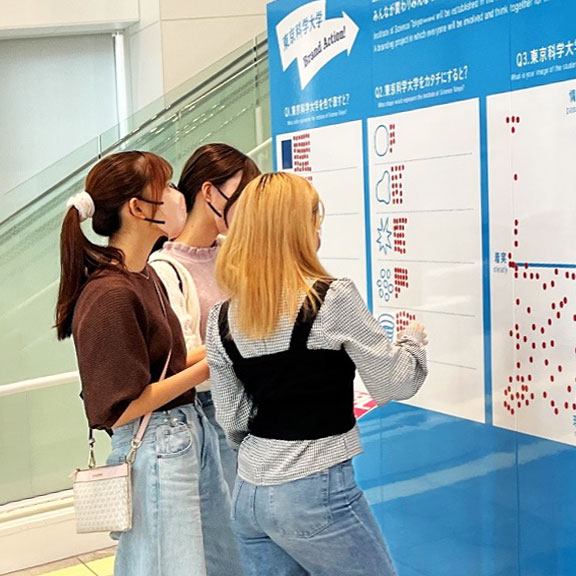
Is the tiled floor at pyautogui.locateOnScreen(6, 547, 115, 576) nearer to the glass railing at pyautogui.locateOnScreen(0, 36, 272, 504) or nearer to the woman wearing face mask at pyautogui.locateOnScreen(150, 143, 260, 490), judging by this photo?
the glass railing at pyautogui.locateOnScreen(0, 36, 272, 504)

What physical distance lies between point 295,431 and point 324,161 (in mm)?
1407

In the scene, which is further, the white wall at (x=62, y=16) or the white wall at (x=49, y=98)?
the white wall at (x=49, y=98)

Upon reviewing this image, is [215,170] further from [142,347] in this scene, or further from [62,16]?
[62,16]

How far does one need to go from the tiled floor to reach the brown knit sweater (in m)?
2.06

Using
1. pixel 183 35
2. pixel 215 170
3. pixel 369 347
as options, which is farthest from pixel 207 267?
pixel 183 35

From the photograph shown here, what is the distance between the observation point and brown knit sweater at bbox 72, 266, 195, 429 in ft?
8.27

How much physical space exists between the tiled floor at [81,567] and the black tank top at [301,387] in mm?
2277

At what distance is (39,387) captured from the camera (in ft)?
15.5

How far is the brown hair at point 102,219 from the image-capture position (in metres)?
2.66

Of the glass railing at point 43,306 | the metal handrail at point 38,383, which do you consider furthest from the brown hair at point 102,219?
the glass railing at point 43,306

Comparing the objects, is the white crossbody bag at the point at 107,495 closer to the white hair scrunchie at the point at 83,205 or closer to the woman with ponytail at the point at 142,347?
the woman with ponytail at the point at 142,347

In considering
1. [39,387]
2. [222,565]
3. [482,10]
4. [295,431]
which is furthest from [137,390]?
[39,387]

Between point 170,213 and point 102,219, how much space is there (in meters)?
0.19

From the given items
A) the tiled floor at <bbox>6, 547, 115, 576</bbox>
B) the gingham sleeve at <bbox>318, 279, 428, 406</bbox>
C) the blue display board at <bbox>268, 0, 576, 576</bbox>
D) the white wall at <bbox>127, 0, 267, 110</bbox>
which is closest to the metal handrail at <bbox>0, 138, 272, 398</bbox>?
the tiled floor at <bbox>6, 547, 115, 576</bbox>
